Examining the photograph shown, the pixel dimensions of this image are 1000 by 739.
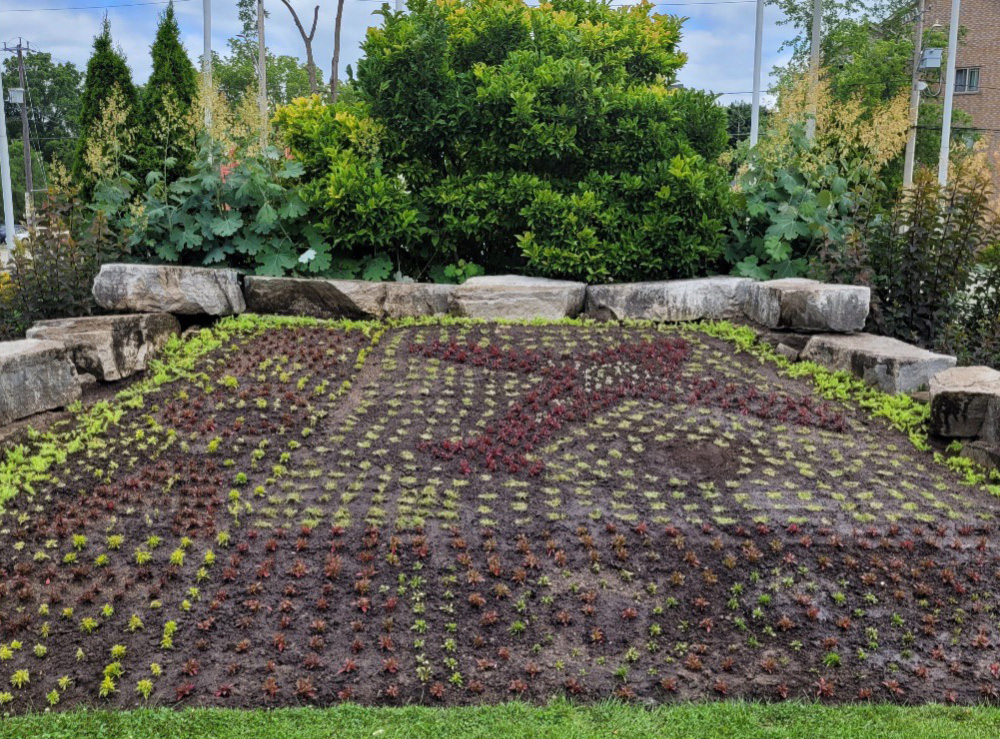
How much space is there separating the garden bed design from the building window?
116 ft

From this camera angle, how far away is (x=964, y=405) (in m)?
5.14

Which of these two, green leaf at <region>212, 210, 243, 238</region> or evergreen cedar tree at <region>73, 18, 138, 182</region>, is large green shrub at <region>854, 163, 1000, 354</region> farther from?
evergreen cedar tree at <region>73, 18, 138, 182</region>

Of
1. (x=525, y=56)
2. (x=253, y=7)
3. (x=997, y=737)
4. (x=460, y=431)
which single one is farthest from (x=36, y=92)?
(x=997, y=737)

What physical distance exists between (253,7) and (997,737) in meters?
34.4

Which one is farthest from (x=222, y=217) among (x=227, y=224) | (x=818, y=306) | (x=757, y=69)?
(x=757, y=69)

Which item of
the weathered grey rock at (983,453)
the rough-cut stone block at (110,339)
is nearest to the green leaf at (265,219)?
the rough-cut stone block at (110,339)

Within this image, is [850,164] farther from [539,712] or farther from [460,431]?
[539,712]

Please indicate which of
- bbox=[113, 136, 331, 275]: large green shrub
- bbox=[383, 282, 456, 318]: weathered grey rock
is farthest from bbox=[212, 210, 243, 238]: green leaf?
bbox=[383, 282, 456, 318]: weathered grey rock

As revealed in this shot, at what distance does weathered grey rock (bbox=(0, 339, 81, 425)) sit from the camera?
533cm

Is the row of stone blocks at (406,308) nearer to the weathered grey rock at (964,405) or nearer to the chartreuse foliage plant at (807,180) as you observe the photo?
the weathered grey rock at (964,405)

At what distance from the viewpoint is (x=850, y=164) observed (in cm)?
823

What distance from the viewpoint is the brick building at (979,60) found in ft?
112

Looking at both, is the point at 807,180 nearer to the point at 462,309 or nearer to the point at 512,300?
the point at 512,300

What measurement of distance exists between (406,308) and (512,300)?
3.15 feet
